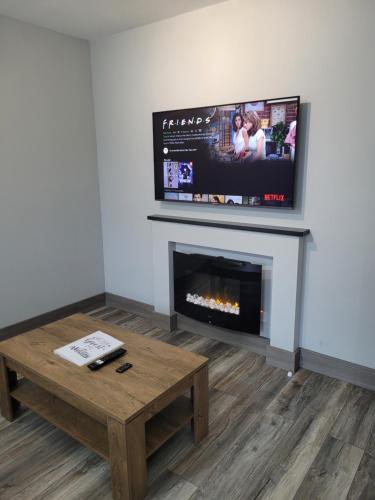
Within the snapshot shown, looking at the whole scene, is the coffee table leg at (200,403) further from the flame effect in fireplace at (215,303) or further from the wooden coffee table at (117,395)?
the flame effect in fireplace at (215,303)

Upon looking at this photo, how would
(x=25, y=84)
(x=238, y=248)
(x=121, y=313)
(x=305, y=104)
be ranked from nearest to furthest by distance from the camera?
(x=305, y=104), (x=238, y=248), (x=25, y=84), (x=121, y=313)

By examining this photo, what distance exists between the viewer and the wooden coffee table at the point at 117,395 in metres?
1.67

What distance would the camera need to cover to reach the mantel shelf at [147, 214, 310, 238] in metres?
2.62

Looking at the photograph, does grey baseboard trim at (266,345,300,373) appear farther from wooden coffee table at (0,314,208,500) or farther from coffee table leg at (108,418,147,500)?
coffee table leg at (108,418,147,500)

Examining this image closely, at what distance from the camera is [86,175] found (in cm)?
377

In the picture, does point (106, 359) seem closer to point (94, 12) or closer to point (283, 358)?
Answer: point (283, 358)

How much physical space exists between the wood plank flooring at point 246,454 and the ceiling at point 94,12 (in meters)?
2.70

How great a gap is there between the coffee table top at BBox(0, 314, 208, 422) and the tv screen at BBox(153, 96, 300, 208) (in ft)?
4.13

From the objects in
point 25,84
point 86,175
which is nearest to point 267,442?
point 86,175

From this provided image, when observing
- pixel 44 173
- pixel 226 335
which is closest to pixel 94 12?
pixel 44 173

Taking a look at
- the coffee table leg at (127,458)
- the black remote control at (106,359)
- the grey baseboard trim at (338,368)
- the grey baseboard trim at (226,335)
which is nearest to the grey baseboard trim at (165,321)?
the grey baseboard trim at (226,335)

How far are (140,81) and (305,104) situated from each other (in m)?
1.51

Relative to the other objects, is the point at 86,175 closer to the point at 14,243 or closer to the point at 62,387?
the point at 14,243

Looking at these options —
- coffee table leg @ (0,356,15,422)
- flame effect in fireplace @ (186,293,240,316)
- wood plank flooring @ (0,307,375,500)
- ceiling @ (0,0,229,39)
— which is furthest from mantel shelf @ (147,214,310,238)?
coffee table leg @ (0,356,15,422)
